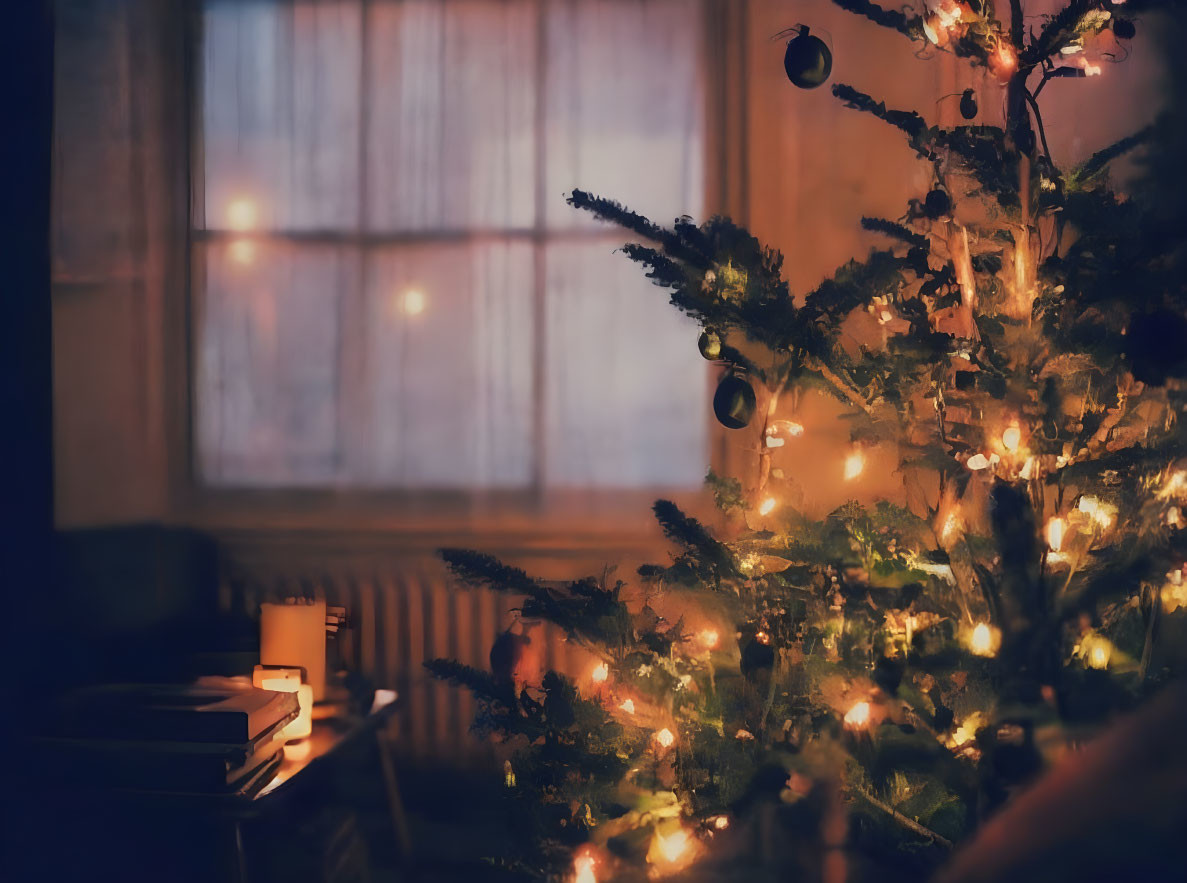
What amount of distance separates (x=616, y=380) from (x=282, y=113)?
112cm

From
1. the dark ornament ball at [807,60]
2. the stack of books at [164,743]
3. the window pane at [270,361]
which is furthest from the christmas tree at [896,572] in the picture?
the window pane at [270,361]

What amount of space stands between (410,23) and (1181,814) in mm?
2390

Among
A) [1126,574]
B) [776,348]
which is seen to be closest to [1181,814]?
[1126,574]

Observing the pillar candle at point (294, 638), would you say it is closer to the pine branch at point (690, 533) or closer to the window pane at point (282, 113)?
the pine branch at point (690, 533)

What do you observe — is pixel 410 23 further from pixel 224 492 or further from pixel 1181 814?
pixel 1181 814

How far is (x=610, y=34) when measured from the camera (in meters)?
2.20

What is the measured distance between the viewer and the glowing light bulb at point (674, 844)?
0.99 m

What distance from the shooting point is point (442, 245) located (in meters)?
2.25

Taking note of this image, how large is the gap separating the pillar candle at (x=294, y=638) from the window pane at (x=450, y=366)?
738 mm

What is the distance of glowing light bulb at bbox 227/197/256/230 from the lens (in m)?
2.31

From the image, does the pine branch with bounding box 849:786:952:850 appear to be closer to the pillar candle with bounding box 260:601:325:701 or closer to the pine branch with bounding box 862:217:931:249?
the pine branch with bounding box 862:217:931:249

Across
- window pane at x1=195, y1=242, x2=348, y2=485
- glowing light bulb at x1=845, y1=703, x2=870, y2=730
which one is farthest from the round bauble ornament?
window pane at x1=195, y1=242, x2=348, y2=485

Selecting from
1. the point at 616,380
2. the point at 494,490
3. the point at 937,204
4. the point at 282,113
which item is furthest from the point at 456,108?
the point at 937,204

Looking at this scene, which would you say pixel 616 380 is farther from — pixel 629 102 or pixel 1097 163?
pixel 1097 163
